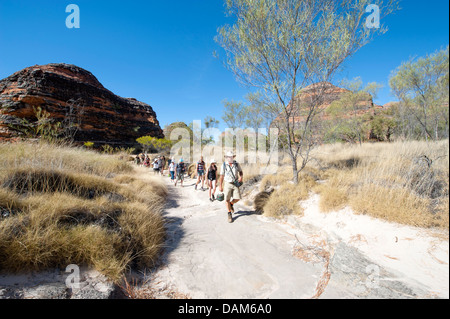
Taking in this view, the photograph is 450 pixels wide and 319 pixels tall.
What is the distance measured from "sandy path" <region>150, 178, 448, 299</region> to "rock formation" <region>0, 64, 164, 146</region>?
14413 mm

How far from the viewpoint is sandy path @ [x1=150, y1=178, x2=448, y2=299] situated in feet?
6.67

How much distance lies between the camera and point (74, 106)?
20.9m

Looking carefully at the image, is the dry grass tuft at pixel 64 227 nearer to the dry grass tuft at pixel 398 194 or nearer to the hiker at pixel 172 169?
the dry grass tuft at pixel 398 194

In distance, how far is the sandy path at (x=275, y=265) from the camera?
6.67 ft

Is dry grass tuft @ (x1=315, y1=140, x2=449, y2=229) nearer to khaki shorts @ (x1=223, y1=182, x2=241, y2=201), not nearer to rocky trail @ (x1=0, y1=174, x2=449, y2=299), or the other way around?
rocky trail @ (x1=0, y1=174, x2=449, y2=299)

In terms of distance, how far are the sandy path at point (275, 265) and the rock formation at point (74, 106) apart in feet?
47.3

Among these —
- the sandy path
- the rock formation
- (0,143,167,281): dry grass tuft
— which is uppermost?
the rock formation

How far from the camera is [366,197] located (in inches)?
138

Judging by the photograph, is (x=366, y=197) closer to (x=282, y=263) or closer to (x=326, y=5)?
(x=282, y=263)

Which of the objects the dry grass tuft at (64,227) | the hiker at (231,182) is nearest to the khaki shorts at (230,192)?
the hiker at (231,182)

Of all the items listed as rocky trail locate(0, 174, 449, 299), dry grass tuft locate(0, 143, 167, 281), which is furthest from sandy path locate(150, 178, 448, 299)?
dry grass tuft locate(0, 143, 167, 281)

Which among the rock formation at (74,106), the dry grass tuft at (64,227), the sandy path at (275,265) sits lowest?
the sandy path at (275,265)

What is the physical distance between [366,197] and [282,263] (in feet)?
8.02
